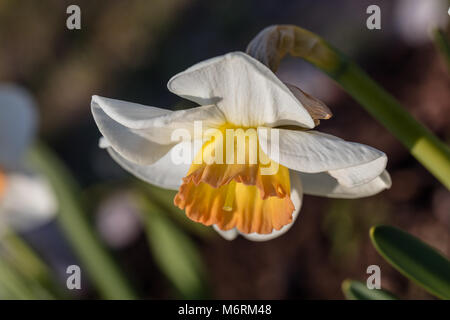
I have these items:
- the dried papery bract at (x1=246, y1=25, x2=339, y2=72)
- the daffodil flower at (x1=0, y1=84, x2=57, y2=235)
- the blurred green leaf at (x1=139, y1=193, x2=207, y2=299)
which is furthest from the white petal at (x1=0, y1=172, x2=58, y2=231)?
the dried papery bract at (x1=246, y1=25, x2=339, y2=72)

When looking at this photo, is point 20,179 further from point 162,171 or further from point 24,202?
point 162,171

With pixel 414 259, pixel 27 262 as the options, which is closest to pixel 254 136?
pixel 414 259

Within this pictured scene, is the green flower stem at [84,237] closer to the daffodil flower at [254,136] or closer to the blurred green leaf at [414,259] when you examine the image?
the daffodil flower at [254,136]

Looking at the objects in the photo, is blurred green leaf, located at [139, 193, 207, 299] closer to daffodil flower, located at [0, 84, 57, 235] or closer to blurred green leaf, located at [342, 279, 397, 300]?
daffodil flower, located at [0, 84, 57, 235]

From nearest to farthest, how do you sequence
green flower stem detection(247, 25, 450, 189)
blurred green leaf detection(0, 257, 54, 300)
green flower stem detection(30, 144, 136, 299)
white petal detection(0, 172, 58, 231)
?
green flower stem detection(247, 25, 450, 189), blurred green leaf detection(0, 257, 54, 300), green flower stem detection(30, 144, 136, 299), white petal detection(0, 172, 58, 231)
